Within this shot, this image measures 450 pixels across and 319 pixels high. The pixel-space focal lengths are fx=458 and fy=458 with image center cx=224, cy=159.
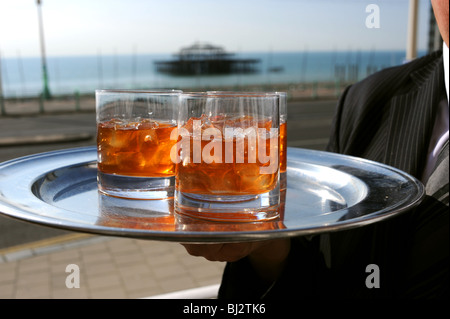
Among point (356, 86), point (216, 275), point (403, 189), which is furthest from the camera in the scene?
point (216, 275)

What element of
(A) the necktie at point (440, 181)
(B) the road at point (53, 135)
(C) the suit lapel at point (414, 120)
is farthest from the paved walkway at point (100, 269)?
(A) the necktie at point (440, 181)

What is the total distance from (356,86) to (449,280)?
906 mm

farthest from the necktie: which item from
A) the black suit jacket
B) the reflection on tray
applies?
the reflection on tray

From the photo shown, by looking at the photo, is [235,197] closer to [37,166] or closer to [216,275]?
[37,166]

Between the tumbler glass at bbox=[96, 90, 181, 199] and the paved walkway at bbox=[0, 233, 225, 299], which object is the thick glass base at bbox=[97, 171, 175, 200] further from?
the paved walkway at bbox=[0, 233, 225, 299]

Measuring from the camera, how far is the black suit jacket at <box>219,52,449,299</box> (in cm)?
141

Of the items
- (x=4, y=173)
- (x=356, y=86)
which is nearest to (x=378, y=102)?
(x=356, y=86)

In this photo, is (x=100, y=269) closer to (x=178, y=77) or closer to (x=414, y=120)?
(x=414, y=120)

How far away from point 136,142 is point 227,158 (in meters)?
0.30

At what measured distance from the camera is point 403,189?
107 centimetres

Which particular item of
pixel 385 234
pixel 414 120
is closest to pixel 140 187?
pixel 385 234

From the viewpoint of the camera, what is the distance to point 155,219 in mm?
942

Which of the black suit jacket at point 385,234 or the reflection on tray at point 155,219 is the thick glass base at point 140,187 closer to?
the reflection on tray at point 155,219
